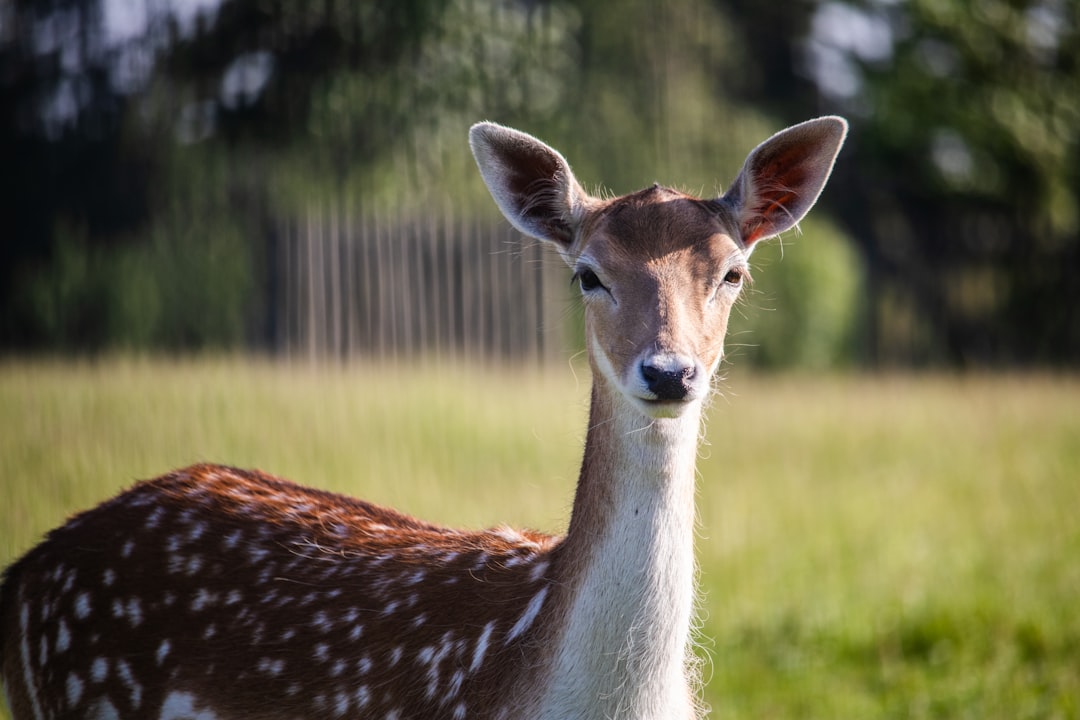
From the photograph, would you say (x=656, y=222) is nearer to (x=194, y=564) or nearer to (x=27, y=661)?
(x=194, y=564)

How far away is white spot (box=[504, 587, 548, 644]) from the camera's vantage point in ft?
9.84

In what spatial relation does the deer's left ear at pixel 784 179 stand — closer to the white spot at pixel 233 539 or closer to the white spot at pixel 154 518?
the white spot at pixel 233 539

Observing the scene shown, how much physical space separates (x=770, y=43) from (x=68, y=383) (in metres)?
16.2

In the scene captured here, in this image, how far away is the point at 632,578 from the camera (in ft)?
9.39

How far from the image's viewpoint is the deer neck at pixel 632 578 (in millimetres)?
2834

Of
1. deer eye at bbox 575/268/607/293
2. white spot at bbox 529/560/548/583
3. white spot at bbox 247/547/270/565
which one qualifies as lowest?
white spot at bbox 247/547/270/565

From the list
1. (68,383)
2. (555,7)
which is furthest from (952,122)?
(68,383)

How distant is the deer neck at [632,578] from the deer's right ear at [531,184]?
73cm

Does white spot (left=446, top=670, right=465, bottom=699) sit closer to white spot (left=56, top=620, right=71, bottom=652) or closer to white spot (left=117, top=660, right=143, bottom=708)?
white spot (left=117, top=660, right=143, bottom=708)

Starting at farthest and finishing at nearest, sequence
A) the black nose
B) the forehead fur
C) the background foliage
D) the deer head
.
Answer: the background foliage → the forehead fur → the deer head → the black nose

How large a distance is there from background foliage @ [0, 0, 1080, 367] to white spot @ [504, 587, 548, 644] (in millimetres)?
4639

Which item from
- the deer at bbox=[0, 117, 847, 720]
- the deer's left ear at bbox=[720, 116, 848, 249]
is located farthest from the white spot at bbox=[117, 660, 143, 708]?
the deer's left ear at bbox=[720, 116, 848, 249]

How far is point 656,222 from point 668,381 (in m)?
0.65

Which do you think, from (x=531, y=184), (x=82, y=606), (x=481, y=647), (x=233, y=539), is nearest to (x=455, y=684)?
(x=481, y=647)
